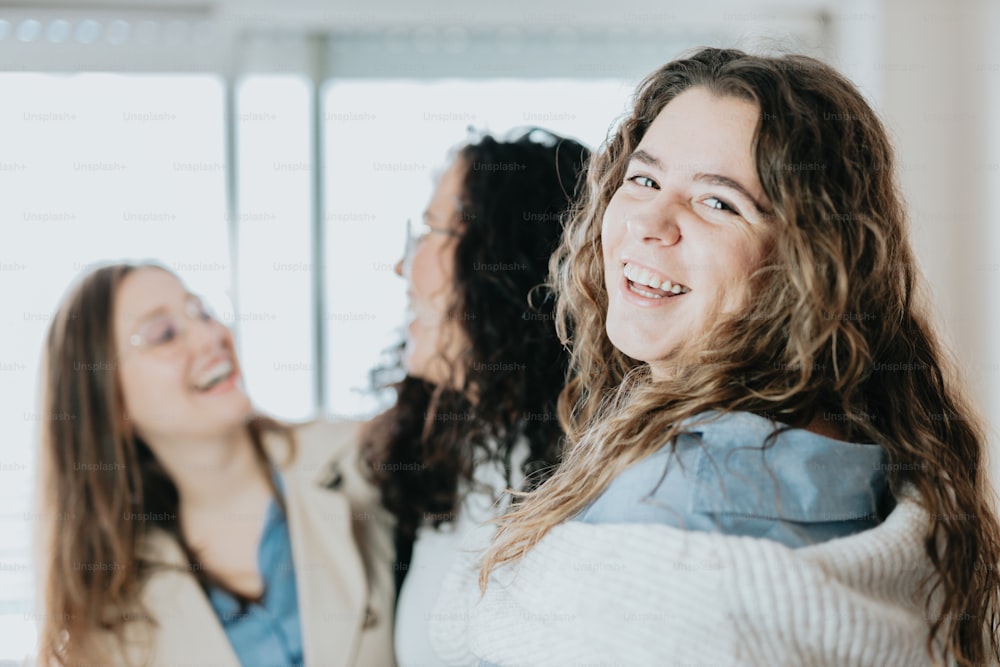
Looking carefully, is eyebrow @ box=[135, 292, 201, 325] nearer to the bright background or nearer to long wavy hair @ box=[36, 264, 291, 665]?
long wavy hair @ box=[36, 264, 291, 665]

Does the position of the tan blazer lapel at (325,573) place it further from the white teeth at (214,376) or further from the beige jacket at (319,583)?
the white teeth at (214,376)

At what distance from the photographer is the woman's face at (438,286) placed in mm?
1533

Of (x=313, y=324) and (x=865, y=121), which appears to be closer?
(x=865, y=121)

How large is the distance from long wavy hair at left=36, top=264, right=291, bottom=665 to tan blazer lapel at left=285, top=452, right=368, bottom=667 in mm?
162

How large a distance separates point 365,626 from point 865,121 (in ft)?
3.52

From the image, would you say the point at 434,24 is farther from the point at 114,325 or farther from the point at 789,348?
the point at 789,348

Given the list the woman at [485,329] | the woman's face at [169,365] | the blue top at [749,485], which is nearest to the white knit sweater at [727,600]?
the blue top at [749,485]

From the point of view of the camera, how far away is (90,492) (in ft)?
4.84

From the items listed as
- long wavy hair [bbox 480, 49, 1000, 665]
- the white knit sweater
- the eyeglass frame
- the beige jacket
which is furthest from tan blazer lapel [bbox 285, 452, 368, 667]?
the white knit sweater

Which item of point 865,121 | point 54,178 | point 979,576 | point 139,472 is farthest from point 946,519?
point 54,178

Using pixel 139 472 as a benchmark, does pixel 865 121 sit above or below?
above

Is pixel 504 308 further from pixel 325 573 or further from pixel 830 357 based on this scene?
pixel 830 357

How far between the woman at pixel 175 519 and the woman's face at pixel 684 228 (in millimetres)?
717

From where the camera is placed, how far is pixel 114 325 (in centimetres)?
149
